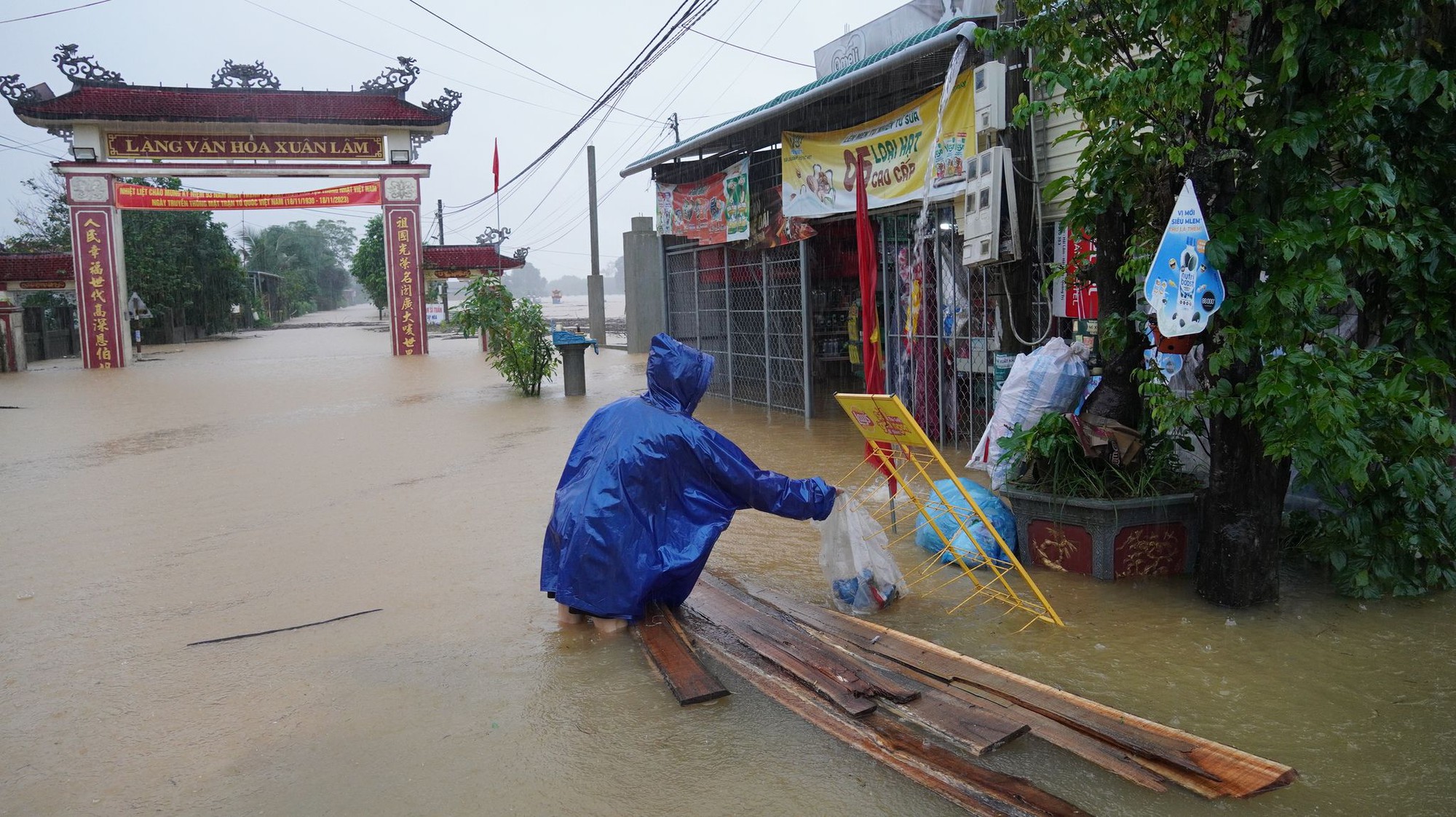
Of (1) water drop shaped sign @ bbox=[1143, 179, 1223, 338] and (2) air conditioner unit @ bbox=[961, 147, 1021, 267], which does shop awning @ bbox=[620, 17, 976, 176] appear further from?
(1) water drop shaped sign @ bbox=[1143, 179, 1223, 338]

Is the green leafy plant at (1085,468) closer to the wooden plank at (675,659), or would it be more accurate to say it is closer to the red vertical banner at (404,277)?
the wooden plank at (675,659)

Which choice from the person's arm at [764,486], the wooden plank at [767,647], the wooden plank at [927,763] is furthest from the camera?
the person's arm at [764,486]

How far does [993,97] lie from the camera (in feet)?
22.5

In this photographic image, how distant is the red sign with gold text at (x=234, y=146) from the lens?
23.2 meters

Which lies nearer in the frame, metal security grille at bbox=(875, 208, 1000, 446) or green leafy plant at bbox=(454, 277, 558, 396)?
metal security grille at bbox=(875, 208, 1000, 446)

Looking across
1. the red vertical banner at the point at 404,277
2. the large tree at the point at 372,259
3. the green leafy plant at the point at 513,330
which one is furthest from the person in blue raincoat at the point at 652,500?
the large tree at the point at 372,259

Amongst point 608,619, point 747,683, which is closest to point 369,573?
point 608,619

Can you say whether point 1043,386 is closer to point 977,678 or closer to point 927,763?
point 977,678

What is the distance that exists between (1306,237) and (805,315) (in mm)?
7026

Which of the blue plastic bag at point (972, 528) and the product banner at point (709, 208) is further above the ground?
the product banner at point (709, 208)

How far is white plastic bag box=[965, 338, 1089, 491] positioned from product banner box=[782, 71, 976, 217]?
2.13 meters

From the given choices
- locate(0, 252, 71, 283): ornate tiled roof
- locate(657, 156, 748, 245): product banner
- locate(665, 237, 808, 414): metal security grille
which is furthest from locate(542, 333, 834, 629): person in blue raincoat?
locate(0, 252, 71, 283): ornate tiled roof

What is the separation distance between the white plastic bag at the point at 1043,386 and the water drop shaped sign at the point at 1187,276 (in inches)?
58.8

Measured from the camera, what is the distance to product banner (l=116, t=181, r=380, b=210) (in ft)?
76.7
